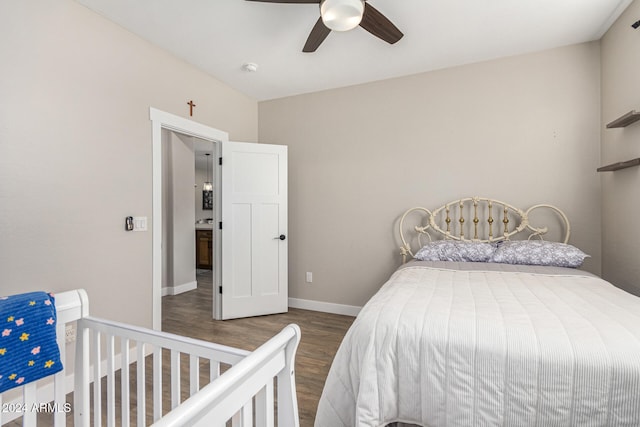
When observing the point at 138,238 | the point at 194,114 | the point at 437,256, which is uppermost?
the point at 194,114

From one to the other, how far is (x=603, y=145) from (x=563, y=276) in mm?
1334

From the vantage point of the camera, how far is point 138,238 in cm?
256

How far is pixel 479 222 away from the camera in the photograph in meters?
3.04

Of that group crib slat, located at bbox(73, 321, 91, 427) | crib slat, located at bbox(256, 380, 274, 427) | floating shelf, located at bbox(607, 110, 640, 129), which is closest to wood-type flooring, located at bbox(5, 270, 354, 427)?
crib slat, located at bbox(73, 321, 91, 427)

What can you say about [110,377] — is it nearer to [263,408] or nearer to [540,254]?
[263,408]

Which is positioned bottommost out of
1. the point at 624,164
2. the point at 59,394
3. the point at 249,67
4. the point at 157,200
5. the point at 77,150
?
the point at 59,394

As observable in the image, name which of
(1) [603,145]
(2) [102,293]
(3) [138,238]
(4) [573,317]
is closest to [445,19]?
(1) [603,145]

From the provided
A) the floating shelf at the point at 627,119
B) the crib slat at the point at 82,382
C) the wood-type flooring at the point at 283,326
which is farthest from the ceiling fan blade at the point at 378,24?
the wood-type flooring at the point at 283,326

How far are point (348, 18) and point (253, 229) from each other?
2.39 meters

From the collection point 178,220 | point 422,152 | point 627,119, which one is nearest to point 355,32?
point 422,152

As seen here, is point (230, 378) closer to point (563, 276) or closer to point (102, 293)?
point (102, 293)

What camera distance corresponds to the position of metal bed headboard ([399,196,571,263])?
2.84m

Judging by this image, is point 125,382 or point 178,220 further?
point 178,220

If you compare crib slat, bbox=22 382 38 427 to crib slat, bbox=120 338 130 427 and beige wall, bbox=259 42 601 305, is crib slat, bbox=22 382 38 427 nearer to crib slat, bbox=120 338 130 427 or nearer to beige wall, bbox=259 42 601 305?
crib slat, bbox=120 338 130 427
